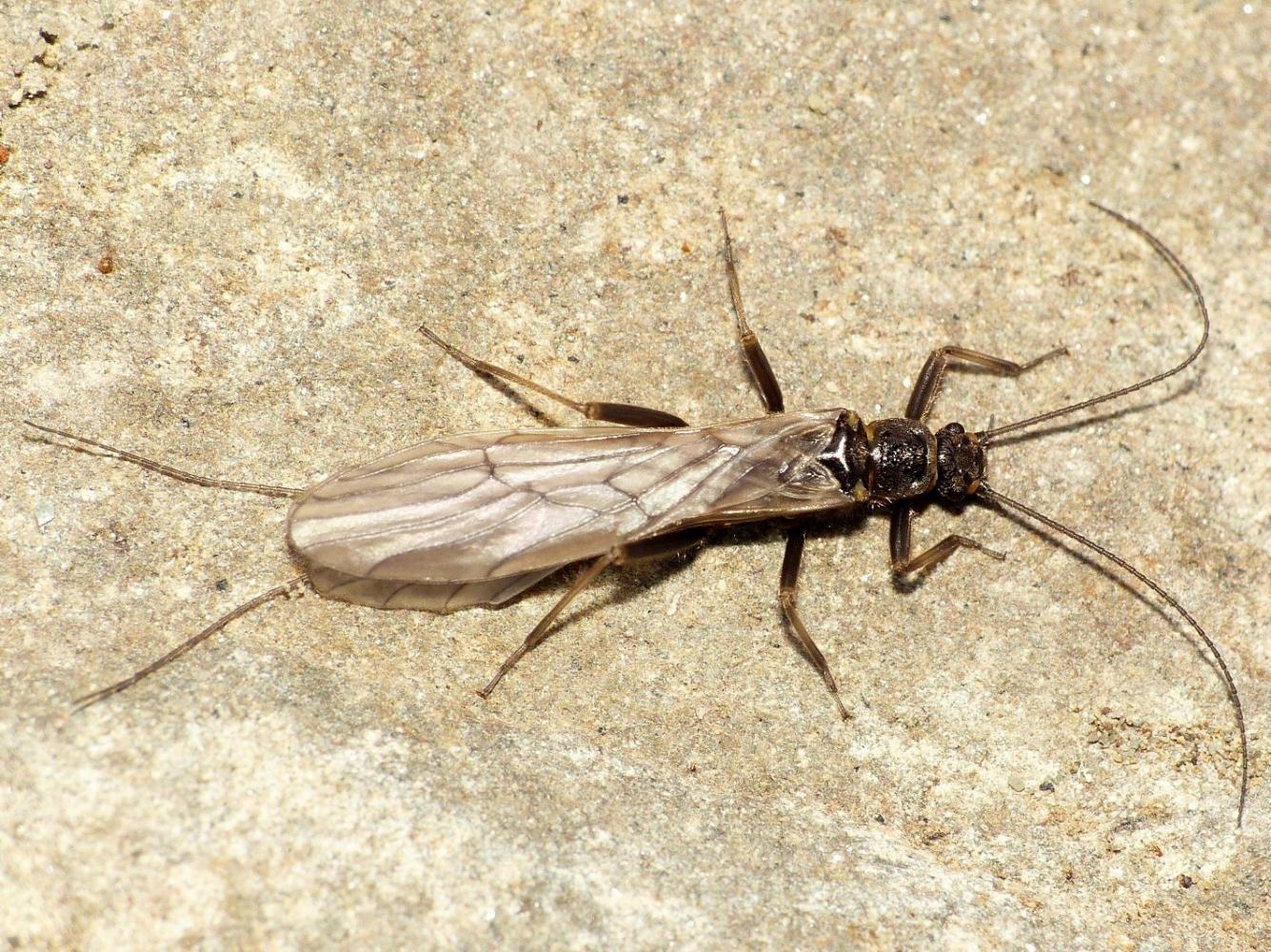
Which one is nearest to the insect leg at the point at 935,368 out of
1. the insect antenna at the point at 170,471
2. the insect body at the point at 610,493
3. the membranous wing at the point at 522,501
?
the insect body at the point at 610,493

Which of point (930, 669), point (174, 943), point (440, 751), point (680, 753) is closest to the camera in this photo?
point (174, 943)

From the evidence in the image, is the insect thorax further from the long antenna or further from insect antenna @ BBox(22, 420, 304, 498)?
insect antenna @ BBox(22, 420, 304, 498)

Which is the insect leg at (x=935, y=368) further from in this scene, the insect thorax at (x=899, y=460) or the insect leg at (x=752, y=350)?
the insect leg at (x=752, y=350)

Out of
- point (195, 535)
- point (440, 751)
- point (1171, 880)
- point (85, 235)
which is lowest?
point (1171, 880)

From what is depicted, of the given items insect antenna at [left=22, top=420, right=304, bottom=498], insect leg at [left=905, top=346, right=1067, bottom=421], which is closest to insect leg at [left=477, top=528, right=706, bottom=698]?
insect antenna at [left=22, top=420, right=304, bottom=498]

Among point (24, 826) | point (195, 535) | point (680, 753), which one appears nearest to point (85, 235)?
point (195, 535)

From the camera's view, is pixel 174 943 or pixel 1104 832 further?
pixel 1104 832

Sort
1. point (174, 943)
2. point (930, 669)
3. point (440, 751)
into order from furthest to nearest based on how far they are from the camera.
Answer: point (930, 669), point (440, 751), point (174, 943)

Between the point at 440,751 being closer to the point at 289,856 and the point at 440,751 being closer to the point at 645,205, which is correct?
the point at 289,856
